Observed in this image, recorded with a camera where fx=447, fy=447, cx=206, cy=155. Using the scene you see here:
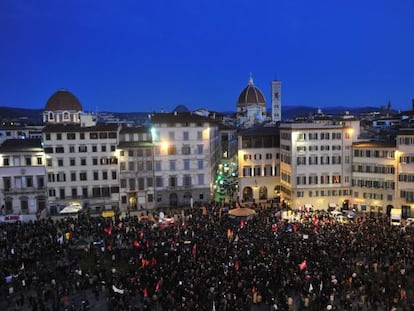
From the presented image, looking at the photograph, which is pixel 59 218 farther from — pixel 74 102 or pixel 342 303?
pixel 74 102

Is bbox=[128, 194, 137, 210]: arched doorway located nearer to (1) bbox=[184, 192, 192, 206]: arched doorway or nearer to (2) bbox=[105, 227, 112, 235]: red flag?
(1) bbox=[184, 192, 192, 206]: arched doorway

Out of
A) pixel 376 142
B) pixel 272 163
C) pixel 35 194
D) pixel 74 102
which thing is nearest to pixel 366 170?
pixel 376 142

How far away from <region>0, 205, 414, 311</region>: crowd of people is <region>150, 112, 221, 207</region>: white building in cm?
1385

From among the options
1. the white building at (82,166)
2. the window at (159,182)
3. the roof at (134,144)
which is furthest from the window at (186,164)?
the white building at (82,166)

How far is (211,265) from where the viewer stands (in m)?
30.2

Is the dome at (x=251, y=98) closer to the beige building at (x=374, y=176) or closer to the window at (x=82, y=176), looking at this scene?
the beige building at (x=374, y=176)

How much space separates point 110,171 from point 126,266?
79.3 feet

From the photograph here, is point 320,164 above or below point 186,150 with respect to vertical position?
below

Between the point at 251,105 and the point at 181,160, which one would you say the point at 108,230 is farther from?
the point at 251,105

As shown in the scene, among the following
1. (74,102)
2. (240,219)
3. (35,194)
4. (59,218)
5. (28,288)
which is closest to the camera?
(28,288)

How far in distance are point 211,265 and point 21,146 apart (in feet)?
111

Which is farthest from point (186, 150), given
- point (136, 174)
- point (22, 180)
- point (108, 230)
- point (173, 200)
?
point (22, 180)

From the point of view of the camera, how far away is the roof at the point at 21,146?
5269 cm

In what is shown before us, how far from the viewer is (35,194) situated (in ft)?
174
